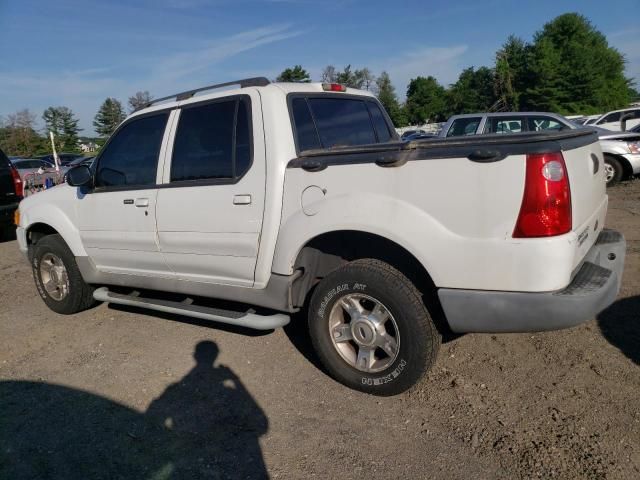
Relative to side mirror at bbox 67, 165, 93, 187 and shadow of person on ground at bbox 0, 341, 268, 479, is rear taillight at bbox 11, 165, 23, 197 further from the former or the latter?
shadow of person on ground at bbox 0, 341, 268, 479

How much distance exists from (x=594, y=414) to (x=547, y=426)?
0.96 ft

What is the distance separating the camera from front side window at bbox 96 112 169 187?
399 centimetres

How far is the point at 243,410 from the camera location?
10.1 feet

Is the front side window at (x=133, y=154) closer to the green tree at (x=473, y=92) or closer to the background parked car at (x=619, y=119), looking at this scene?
the background parked car at (x=619, y=119)

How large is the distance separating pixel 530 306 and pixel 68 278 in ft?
13.5

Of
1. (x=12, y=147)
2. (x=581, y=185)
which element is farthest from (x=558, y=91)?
(x=581, y=185)

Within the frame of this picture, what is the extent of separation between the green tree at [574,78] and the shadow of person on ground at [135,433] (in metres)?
67.0

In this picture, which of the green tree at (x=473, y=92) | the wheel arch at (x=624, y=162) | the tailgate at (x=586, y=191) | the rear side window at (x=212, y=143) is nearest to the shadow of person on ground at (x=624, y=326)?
the tailgate at (x=586, y=191)

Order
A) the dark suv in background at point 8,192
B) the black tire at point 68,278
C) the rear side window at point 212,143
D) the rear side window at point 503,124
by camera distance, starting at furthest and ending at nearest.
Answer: the rear side window at point 503,124 < the dark suv in background at point 8,192 < the black tire at point 68,278 < the rear side window at point 212,143

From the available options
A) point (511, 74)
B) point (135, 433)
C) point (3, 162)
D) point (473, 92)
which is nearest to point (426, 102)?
point (473, 92)

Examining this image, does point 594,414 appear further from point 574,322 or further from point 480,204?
point 480,204

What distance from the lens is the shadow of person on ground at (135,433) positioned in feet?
8.46

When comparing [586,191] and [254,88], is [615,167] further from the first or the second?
[254,88]

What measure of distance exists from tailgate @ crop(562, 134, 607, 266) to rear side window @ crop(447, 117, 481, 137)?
731cm
